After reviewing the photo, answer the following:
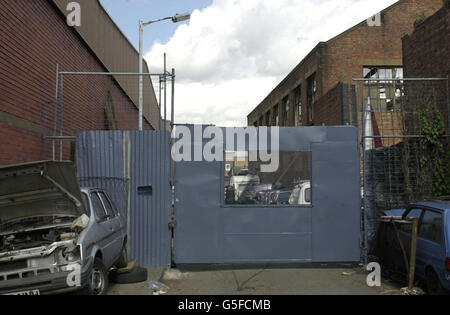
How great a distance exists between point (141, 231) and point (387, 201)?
17.5 ft

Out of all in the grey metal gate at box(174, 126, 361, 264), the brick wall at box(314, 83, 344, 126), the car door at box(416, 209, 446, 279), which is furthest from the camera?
the brick wall at box(314, 83, 344, 126)

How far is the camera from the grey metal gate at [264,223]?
8.45 meters

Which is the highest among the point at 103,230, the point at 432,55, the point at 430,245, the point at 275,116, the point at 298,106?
the point at 275,116

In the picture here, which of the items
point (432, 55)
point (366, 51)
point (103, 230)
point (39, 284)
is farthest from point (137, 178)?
point (366, 51)

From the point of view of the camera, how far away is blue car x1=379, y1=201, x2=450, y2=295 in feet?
19.8

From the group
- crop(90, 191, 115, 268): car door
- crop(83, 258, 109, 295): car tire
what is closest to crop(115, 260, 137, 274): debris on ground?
crop(90, 191, 115, 268): car door

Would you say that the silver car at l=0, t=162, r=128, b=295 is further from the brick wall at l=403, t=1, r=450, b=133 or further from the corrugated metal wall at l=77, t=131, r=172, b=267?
the brick wall at l=403, t=1, r=450, b=133

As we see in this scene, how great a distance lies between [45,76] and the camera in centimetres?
927

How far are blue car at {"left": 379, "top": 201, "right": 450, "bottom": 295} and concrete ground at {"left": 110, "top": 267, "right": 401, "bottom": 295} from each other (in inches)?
22.7

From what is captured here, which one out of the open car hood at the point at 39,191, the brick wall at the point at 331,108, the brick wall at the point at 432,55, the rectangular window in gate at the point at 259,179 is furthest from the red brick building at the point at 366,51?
the open car hood at the point at 39,191

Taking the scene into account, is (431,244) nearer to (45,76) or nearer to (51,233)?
(51,233)

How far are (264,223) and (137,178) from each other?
9.08 ft

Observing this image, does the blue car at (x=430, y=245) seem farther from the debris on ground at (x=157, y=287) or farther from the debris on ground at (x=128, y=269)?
the debris on ground at (x=128, y=269)

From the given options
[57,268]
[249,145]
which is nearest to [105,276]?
[57,268]
